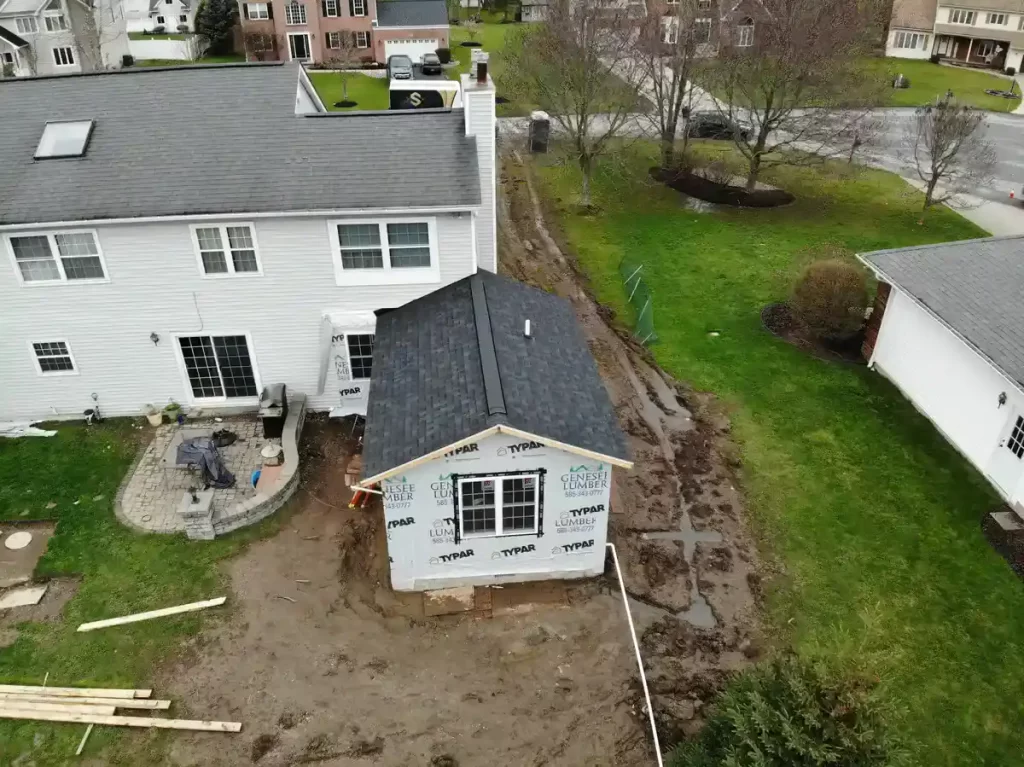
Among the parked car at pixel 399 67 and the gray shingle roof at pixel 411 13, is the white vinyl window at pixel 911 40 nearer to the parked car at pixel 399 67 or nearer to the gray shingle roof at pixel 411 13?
the gray shingle roof at pixel 411 13

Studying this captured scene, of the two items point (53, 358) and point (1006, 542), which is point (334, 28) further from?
point (1006, 542)

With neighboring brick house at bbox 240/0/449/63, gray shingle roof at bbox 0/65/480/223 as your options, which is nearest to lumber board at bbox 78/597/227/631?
gray shingle roof at bbox 0/65/480/223

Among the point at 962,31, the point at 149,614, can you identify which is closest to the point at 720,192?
the point at 149,614

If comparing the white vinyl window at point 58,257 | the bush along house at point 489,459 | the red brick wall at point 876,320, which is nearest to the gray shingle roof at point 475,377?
the bush along house at point 489,459

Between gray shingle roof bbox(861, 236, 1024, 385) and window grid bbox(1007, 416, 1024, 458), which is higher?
gray shingle roof bbox(861, 236, 1024, 385)

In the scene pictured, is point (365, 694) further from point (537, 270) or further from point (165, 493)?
point (537, 270)

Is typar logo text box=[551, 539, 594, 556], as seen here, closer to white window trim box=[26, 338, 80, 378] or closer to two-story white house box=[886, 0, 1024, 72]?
white window trim box=[26, 338, 80, 378]
